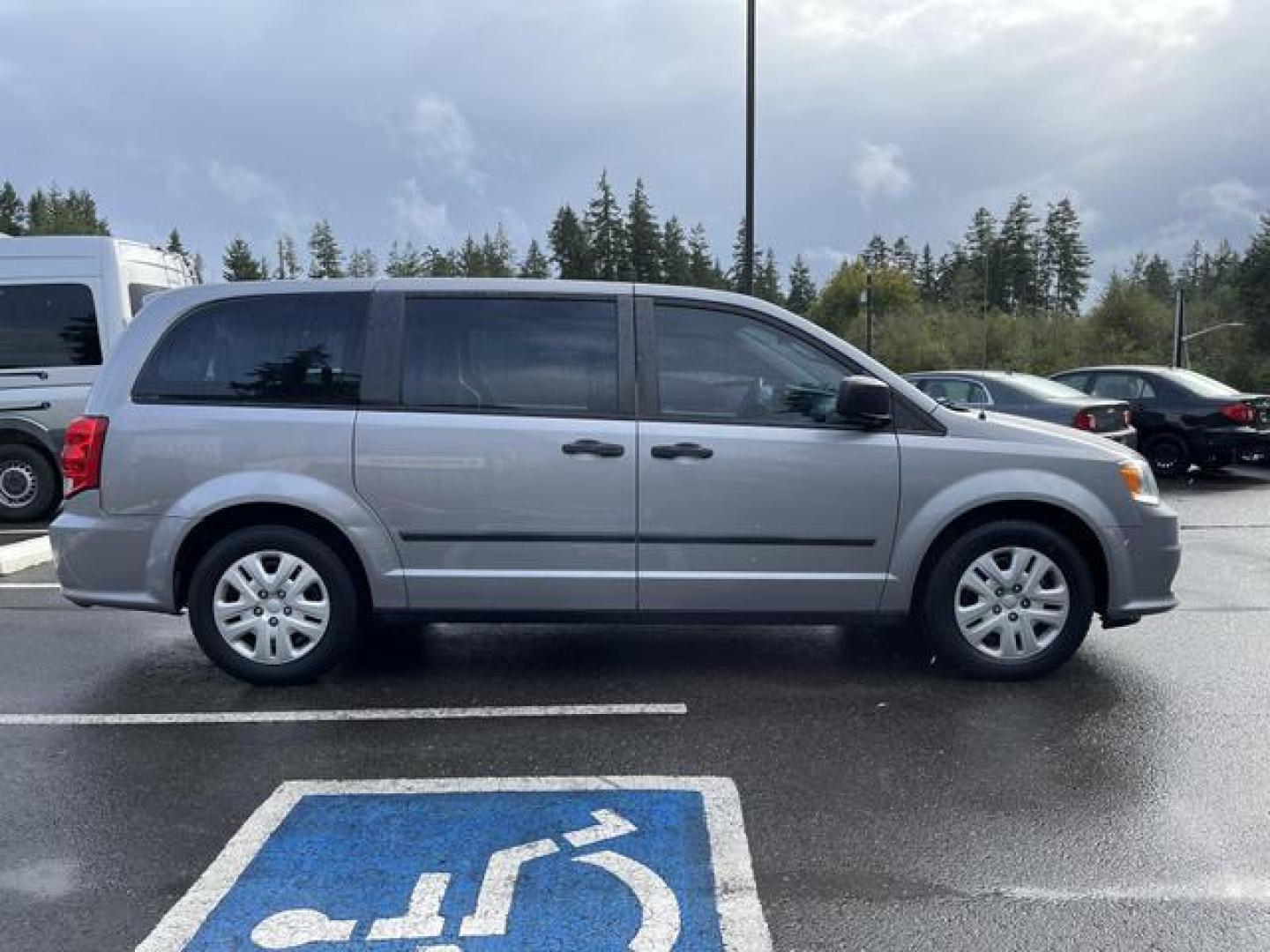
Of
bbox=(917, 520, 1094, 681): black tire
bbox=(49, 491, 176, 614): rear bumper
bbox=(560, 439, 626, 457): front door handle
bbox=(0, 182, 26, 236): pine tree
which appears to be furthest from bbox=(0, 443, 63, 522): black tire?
bbox=(0, 182, 26, 236): pine tree

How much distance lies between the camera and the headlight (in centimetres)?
482

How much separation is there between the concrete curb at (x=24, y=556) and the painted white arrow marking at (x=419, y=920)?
236 inches

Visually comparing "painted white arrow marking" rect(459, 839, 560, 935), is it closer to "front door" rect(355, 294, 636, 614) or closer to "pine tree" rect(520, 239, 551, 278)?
"front door" rect(355, 294, 636, 614)

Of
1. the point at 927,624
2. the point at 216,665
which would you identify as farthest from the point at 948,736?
the point at 216,665

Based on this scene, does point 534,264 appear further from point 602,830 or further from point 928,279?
point 602,830

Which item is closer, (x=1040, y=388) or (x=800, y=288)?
(x=1040, y=388)

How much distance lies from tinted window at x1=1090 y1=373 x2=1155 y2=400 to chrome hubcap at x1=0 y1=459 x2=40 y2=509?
12582 mm

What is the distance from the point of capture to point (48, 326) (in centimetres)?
984

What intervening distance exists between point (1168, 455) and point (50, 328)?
13.0 m

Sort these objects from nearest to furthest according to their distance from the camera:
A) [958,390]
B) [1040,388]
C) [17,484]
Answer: [17,484] < [1040,388] < [958,390]

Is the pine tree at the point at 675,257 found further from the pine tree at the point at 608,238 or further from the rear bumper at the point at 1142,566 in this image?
the rear bumper at the point at 1142,566

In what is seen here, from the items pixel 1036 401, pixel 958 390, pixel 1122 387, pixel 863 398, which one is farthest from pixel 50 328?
pixel 1122 387

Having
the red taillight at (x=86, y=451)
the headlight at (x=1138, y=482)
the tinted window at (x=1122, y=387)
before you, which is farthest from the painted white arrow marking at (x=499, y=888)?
the tinted window at (x=1122, y=387)

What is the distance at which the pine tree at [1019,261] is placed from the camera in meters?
96.9
